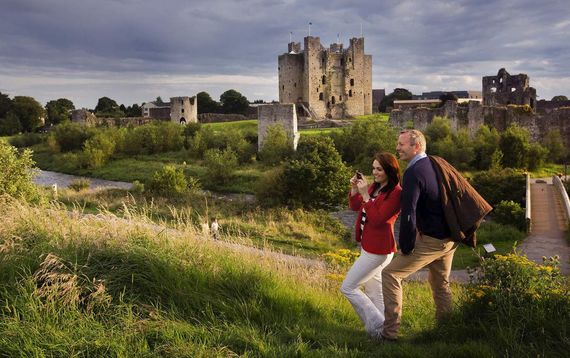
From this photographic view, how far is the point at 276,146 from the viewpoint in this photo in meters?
36.9


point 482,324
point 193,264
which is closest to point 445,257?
point 482,324

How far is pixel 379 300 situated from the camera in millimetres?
5023

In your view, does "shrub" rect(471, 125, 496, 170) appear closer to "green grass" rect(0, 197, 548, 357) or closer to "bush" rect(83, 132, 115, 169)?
"green grass" rect(0, 197, 548, 357)

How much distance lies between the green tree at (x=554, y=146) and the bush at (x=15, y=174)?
31925 millimetres

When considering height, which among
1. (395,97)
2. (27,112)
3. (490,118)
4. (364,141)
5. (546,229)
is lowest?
(546,229)

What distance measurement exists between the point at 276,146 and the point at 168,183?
9.99 meters

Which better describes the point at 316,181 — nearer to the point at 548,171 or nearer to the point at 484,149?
the point at 484,149

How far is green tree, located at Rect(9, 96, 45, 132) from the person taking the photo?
72500 mm

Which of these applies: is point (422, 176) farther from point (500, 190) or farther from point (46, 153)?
point (46, 153)

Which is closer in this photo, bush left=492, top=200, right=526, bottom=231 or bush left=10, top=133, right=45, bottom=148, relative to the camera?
bush left=492, top=200, right=526, bottom=231

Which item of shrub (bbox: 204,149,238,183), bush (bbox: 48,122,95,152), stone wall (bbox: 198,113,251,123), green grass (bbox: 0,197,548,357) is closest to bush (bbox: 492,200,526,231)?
green grass (bbox: 0,197,548,357)

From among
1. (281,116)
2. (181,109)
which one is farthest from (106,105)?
(281,116)

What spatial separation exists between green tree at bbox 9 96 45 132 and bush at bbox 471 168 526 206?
65.0 m

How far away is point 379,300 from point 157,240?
2.50 meters
